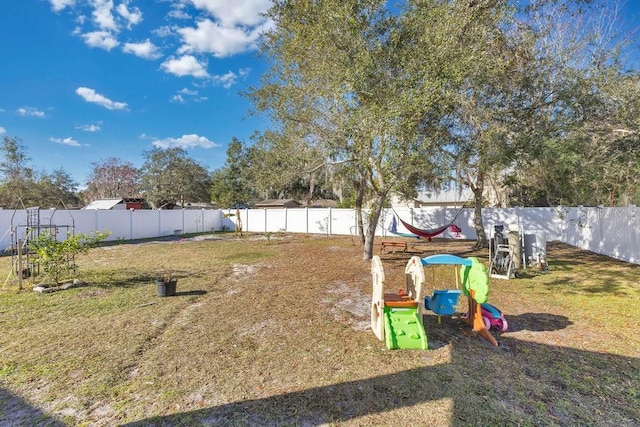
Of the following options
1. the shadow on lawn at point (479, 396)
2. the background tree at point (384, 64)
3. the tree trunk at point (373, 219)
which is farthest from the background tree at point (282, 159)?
the shadow on lawn at point (479, 396)

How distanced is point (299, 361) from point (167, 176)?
31.3m

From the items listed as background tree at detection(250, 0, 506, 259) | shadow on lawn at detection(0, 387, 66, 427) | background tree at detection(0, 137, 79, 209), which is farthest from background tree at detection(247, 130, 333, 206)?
background tree at detection(0, 137, 79, 209)

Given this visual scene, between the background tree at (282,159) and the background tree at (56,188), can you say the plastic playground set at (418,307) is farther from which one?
the background tree at (56,188)

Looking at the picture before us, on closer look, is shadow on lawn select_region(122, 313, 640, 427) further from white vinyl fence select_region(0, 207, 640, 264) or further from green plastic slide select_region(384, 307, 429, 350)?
white vinyl fence select_region(0, 207, 640, 264)

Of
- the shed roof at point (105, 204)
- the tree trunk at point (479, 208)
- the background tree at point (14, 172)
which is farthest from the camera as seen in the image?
the background tree at point (14, 172)

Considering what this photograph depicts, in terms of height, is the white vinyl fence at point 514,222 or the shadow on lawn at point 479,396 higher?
the white vinyl fence at point 514,222

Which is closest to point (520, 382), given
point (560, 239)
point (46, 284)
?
point (46, 284)

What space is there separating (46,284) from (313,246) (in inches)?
295

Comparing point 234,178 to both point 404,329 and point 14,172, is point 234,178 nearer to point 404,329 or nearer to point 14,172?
point 14,172

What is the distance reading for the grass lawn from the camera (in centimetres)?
209

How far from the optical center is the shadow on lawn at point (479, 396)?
202 centimetres

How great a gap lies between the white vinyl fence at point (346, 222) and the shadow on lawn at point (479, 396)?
15.0ft

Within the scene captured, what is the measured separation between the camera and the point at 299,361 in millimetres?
2787

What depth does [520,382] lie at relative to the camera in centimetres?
246
